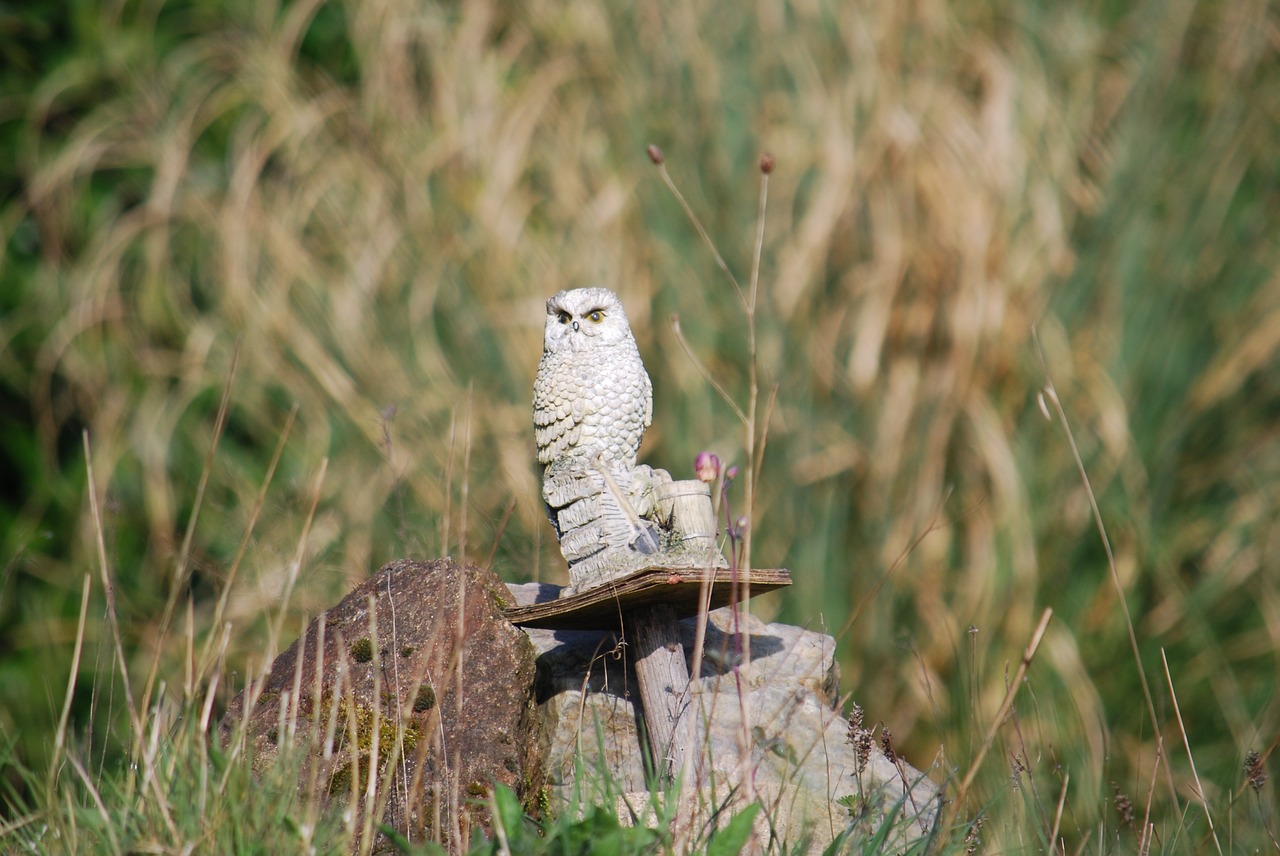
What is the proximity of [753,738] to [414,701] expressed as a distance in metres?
0.60

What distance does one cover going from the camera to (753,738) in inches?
84.0

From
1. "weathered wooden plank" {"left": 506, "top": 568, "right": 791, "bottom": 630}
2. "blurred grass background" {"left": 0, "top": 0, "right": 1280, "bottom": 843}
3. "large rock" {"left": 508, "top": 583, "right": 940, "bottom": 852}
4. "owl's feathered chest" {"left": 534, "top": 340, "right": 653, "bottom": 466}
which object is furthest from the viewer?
"blurred grass background" {"left": 0, "top": 0, "right": 1280, "bottom": 843}

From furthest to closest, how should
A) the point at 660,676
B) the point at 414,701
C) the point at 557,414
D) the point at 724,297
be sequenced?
1. the point at 724,297
2. the point at 557,414
3. the point at 660,676
4. the point at 414,701

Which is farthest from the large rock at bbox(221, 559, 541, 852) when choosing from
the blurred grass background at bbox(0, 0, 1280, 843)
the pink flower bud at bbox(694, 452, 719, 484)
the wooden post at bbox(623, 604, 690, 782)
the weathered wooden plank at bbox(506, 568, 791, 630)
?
the blurred grass background at bbox(0, 0, 1280, 843)

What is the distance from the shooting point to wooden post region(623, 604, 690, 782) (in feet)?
6.79

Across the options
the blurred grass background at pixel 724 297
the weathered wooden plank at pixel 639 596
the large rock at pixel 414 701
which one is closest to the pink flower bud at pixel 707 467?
the weathered wooden plank at pixel 639 596

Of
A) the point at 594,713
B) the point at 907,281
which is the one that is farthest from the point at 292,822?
the point at 907,281

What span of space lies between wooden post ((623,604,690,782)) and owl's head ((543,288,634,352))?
1.65 ft

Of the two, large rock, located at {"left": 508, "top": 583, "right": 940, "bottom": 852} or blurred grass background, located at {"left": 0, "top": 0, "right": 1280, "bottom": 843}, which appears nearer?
large rock, located at {"left": 508, "top": 583, "right": 940, "bottom": 852}

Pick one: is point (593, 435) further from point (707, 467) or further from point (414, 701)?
point (414, 701)

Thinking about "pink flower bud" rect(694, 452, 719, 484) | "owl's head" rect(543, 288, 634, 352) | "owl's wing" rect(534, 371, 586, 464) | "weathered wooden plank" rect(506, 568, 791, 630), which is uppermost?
"owl's head" rect(543, 288, 634, 352)

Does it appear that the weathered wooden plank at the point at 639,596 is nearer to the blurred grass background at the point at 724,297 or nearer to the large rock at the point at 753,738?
the large rock at the point at 753,738

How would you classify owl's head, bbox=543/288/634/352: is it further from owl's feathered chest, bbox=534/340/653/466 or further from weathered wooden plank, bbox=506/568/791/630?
weathered wooden plank, bbox=506/568/791/630

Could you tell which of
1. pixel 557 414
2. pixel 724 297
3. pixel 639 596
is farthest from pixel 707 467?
pixel 724 297
